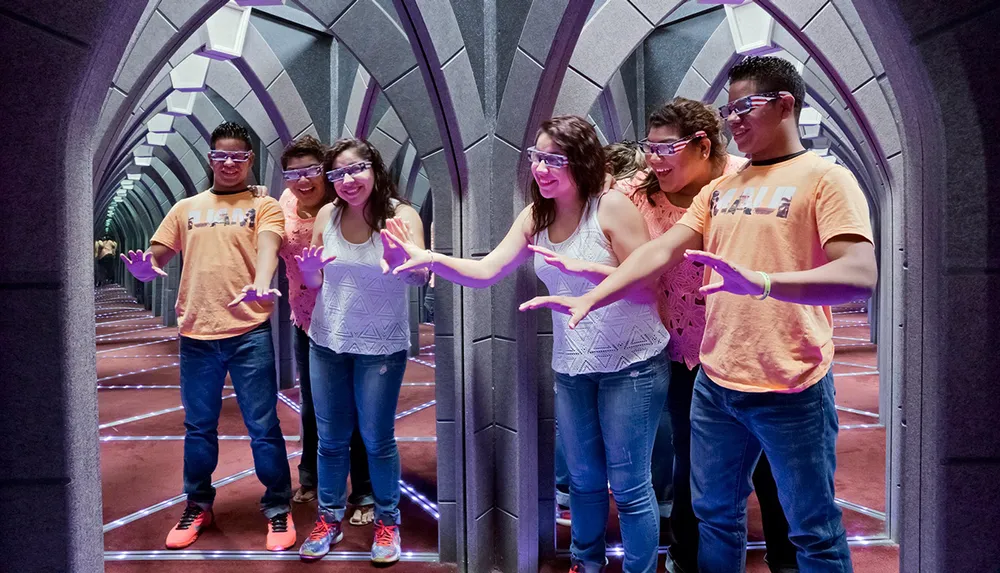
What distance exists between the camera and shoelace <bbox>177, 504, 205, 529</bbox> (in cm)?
359

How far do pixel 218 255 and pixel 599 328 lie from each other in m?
1.87

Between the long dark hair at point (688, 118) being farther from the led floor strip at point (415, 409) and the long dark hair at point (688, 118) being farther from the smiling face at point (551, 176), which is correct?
the led floor strip at point (415, 409)

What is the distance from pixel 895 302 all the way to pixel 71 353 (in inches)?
134

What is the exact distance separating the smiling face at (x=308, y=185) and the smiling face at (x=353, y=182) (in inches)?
16.5

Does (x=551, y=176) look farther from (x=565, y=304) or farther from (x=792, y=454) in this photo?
(x=792, y=454)

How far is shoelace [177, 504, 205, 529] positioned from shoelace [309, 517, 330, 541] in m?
0.67

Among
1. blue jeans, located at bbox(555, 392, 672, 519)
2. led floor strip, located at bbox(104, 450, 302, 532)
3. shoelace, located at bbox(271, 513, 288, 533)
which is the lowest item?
led floor strip, located at bbox(104, 450, 302, 532)

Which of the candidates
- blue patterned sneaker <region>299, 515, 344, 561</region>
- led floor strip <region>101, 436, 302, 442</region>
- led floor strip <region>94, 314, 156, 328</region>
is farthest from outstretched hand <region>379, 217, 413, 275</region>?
led floor strip <region>94, 314, 156, 328</region>

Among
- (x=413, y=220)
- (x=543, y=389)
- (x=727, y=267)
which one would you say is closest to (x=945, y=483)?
(x=727, y=267)

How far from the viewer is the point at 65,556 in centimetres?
156

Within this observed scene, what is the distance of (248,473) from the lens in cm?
469

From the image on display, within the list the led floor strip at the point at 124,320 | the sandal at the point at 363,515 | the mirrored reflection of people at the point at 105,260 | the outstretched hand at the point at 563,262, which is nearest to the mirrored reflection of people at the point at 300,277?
the sandal at the point at 363,515

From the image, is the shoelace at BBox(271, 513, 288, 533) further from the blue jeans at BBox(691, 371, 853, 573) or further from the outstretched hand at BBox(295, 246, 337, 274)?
the blue jeans at BBox(691, 371, 853, 573)

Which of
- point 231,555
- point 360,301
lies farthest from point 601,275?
point 231,555
